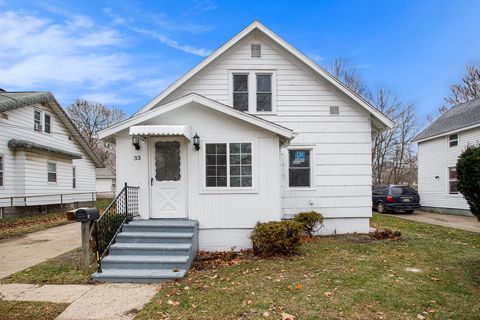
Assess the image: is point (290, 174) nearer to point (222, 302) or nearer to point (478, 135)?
point (222, 302)

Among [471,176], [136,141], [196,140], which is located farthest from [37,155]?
[471,176]

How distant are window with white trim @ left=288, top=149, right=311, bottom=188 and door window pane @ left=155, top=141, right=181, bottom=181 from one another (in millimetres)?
3917

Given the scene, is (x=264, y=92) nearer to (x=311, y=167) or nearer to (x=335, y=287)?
(x=311, y=167)

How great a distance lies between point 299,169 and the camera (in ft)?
33.5

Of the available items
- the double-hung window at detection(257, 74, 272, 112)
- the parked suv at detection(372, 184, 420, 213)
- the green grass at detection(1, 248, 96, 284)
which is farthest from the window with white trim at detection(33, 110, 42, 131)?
the parked suv at detection(372, 184, 420, 213)

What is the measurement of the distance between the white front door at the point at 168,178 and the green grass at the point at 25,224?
660cm

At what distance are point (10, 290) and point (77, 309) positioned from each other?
180cm

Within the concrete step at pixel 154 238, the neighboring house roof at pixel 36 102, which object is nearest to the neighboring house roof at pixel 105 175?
the neighboring house roof at pixel 36 102

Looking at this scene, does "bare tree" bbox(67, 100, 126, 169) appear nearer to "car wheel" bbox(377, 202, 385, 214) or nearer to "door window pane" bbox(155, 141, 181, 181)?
"car wheel" bbox(377, 202, 385, 214)

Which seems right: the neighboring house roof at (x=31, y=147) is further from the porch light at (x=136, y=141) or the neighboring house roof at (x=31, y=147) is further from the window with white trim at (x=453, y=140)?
the window with white trim at (x=453, y=140)

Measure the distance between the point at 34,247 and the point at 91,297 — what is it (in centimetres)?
534

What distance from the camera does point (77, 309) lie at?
455 cm

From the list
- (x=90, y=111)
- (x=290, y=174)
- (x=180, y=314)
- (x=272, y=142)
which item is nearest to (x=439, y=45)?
(x=290, y=174)

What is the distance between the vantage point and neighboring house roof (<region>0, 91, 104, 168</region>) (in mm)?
14866
